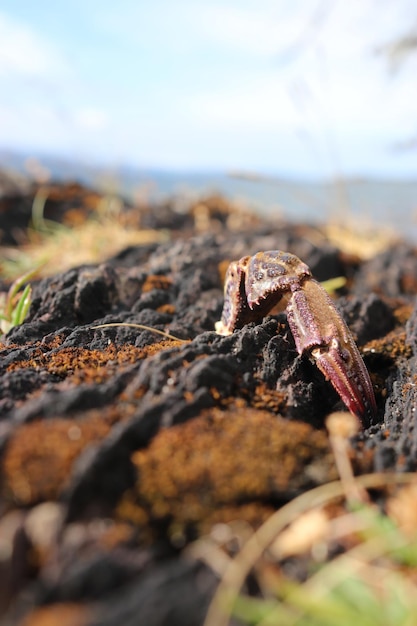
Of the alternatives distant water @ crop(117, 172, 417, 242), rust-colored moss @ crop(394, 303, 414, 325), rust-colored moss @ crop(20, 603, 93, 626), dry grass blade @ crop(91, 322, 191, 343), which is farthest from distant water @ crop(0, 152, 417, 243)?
rust-colored moss @ crop(20, 603, 93, 626)

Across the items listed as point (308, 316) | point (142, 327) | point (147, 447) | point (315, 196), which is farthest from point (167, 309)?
point (315, 196)

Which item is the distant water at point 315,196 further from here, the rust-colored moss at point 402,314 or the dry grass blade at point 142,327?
the dry grass blade at point 142,327

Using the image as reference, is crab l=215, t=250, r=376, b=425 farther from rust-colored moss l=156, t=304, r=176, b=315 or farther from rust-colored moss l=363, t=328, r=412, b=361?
rust-colored moss l=156, t=304, r=176, b=315

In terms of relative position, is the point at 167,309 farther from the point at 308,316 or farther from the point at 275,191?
the point at 275,191

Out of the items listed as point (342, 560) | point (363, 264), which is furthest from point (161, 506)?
point (363, 264)

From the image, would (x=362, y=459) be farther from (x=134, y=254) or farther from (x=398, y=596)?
(x=134, y=254)

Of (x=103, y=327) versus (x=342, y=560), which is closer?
(x=342, y=560)

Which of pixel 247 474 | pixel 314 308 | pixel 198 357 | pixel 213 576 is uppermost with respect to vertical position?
pixel 314 308
